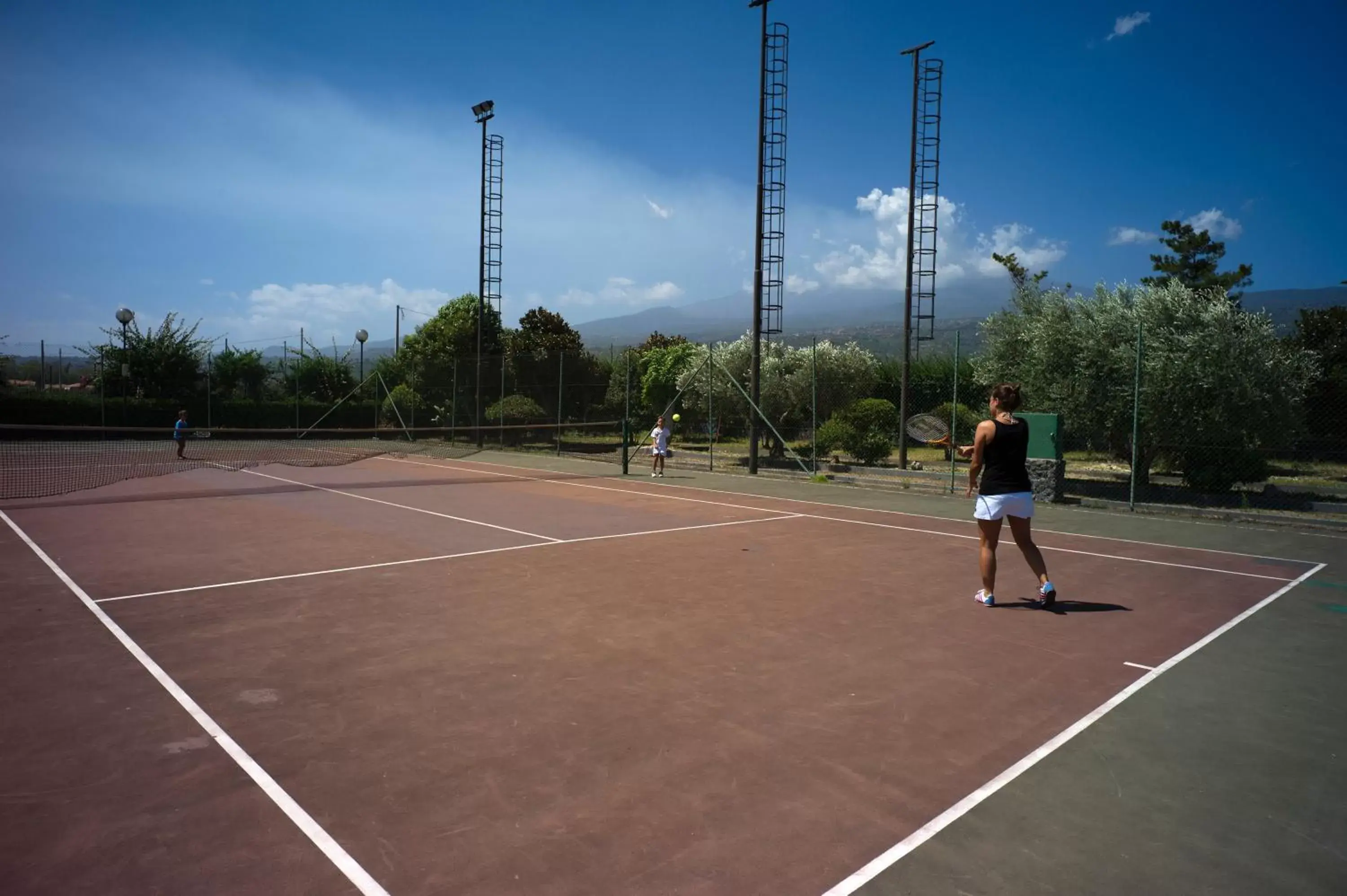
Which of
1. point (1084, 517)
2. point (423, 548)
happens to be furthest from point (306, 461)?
point (1084, 517)

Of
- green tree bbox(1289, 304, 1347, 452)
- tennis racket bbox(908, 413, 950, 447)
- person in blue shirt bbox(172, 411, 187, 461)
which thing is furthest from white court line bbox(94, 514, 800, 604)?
person in blue shirt bbox(172, 411, 187, 461)

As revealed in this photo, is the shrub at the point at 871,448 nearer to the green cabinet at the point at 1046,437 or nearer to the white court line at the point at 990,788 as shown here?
the green cabinet at the point at 1046,437

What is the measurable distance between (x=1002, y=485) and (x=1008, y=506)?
6.7 inches

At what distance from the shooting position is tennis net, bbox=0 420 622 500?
61.5ft

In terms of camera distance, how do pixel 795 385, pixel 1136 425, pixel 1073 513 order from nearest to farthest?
pixel 1136 425, pixel 1073 513, pixel 795 385

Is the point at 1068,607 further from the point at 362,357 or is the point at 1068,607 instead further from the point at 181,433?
the point at 362,357

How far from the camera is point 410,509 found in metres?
13.8

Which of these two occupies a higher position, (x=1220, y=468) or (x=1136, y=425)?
(x=1136, y=425)

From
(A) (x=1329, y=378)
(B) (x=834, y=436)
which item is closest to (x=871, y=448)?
(B) (x=834, y=436)

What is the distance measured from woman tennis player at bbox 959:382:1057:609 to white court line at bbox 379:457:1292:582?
133 inches

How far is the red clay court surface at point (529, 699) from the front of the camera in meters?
3.37

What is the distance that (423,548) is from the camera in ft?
33.2

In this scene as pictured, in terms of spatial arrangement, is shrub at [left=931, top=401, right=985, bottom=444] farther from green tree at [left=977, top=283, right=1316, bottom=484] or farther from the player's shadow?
the player's shadow

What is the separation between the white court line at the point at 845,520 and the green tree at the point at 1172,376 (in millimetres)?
5732
